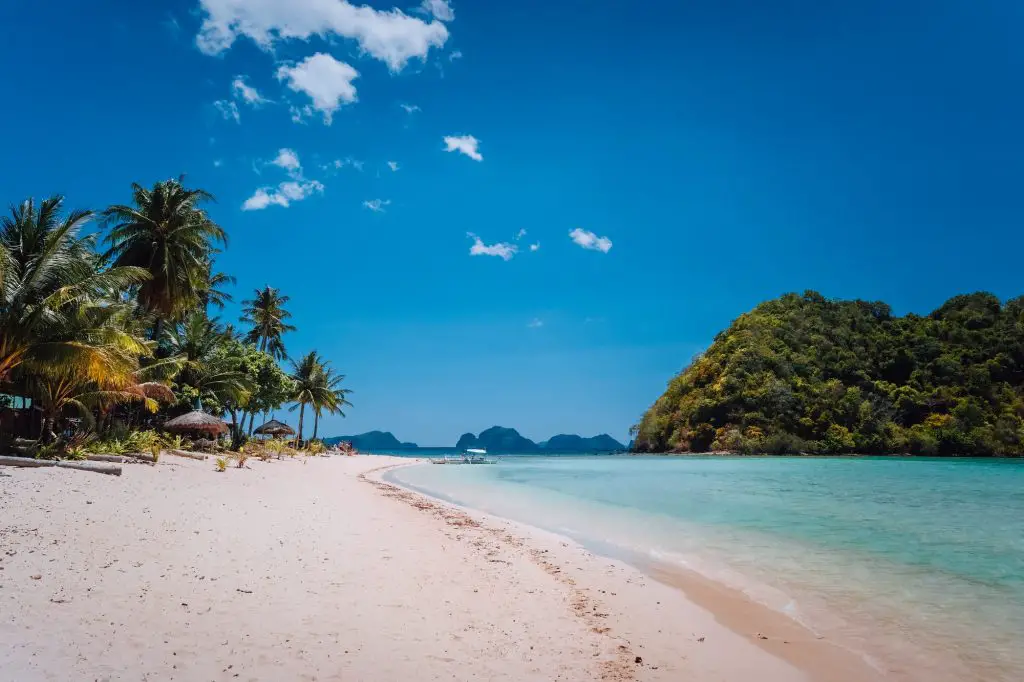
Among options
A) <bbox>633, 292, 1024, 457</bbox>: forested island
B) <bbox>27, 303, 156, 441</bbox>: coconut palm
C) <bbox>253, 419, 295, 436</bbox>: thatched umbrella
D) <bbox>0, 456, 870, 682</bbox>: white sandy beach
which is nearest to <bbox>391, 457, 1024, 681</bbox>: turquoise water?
<bbox>0, 456, 870, 682</bbox>: white sandy beach

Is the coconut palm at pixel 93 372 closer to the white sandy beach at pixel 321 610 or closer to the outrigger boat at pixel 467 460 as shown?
the white sandy beach at pixel 321 610

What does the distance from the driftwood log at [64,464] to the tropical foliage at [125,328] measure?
168 centimetres

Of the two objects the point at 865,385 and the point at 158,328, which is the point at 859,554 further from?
the point at 865,385

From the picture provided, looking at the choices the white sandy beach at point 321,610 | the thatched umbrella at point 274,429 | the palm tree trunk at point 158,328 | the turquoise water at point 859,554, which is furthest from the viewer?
the thatched umbrella at point 274,429

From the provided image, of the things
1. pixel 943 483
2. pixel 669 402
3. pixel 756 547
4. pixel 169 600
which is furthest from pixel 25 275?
pixel 669 402

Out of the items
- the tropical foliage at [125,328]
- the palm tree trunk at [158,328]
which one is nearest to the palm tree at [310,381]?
the tropical foliage at [125,328]

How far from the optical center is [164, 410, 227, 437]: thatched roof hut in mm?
23969

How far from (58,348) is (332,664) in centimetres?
1256

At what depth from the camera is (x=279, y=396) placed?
3484cm

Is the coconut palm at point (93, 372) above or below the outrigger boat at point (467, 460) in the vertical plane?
above

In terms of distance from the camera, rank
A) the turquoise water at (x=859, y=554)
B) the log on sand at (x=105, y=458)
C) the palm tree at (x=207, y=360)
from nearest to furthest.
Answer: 1. the turquoise water at (x=859, y=554)
2. the log on sand at (x=105, y=458)
3. the palm tree at (x=207, y=360)

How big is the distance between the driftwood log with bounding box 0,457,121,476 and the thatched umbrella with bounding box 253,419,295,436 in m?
32.5

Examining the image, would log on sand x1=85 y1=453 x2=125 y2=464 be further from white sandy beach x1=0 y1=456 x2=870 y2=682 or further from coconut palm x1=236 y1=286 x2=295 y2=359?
coconut palm x1=236 y1=286 x2=295 y2=359

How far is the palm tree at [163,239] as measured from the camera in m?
22.7
